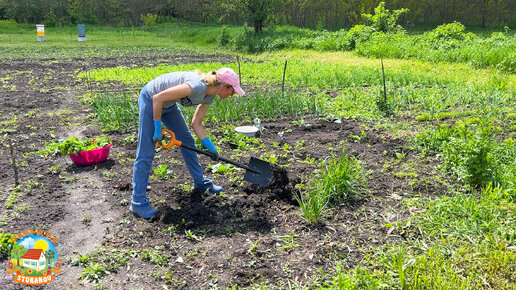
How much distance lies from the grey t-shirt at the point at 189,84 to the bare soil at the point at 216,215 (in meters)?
1.08

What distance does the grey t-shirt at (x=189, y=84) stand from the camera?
10.9 feet

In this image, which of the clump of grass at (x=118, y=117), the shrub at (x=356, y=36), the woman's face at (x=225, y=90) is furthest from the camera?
the shrub at (x=356, y=36)

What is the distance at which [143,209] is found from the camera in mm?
3771

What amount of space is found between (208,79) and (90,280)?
1853mm

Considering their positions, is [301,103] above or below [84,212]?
above

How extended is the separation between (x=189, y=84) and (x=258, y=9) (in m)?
19.4

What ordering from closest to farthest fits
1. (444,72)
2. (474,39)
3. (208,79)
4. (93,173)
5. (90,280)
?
(90,280)
(208,79)
(93,173)
(444,72)
(474,39)

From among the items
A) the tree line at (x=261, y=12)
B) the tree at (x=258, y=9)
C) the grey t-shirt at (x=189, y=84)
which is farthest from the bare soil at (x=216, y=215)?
the tree line at (x=261, y=12)

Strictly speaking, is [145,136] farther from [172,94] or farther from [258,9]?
[258,9]

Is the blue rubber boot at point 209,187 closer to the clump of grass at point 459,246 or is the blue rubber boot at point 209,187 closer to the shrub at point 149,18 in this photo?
the clump of grass at point 459,246

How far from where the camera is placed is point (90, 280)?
2.91 m

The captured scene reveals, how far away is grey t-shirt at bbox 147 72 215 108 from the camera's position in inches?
131

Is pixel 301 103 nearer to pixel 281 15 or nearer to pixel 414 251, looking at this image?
pixel 414 251

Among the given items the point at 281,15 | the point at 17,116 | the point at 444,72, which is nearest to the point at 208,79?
the point at 17,116
